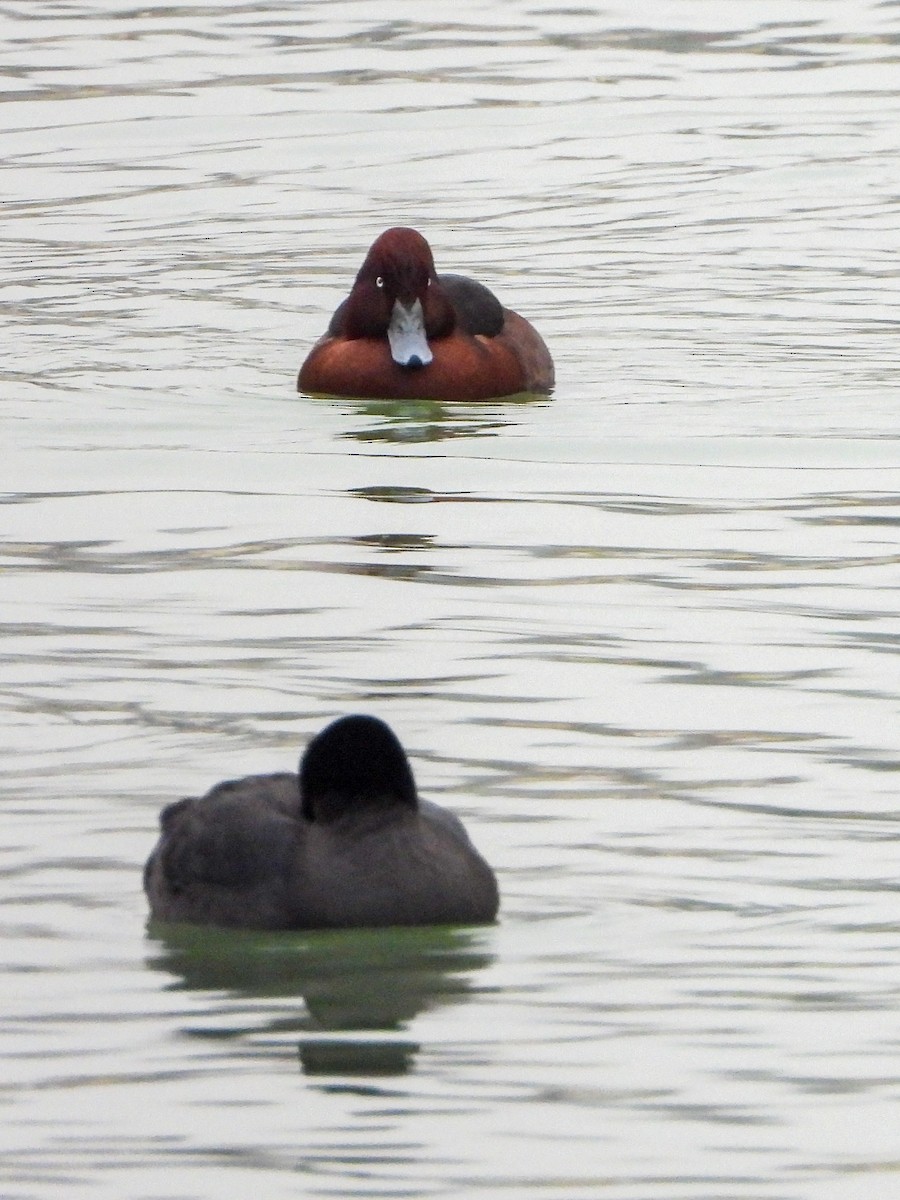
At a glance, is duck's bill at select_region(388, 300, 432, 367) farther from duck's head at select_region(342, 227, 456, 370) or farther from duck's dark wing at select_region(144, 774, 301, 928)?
duck's dark wing at select_region(144, 774, 301, 928)

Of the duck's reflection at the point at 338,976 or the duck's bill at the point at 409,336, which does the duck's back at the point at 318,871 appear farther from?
the duck's bill at the point at 409,336

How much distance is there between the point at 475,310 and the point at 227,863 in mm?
7792

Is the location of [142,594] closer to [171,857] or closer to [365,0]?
[171,857]

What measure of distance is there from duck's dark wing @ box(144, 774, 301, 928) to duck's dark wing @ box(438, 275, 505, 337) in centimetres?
758

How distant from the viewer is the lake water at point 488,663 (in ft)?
20.8

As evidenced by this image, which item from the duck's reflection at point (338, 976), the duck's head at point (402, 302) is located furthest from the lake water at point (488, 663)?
the duck's head at point (402, 302)

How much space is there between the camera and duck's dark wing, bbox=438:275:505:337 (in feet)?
48.8

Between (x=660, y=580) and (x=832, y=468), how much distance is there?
2216mm

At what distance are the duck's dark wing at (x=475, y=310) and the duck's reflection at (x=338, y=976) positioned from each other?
25.3 ft

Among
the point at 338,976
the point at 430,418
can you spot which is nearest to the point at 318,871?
the point at 338,976

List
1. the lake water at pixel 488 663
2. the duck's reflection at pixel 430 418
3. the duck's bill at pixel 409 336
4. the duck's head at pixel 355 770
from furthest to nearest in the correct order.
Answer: the duck's bill at pixel 409 336
the duck's reflection at pixel 430 418
the duck's head at pixel 355 770
the lake water at pixel 488 663

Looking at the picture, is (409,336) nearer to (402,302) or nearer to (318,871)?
(402,302)

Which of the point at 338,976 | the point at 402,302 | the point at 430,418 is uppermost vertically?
the point at 402,302

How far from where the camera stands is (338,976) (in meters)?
7.21
